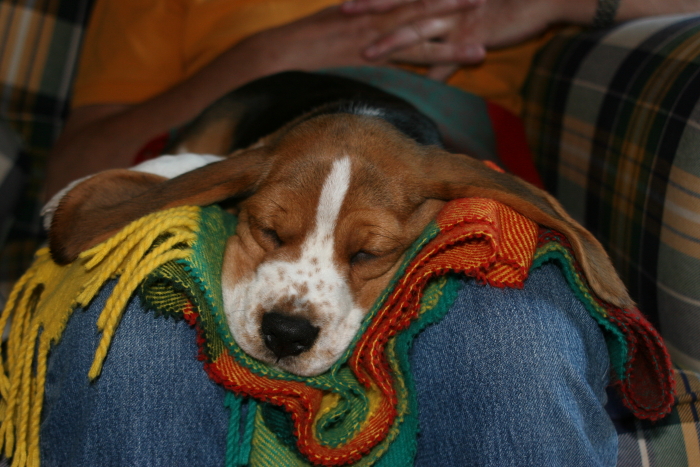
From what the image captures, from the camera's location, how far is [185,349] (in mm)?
1318

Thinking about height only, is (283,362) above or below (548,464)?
below

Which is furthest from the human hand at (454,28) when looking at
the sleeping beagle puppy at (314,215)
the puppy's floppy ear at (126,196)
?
the puppy's floppy ear at (126,196)

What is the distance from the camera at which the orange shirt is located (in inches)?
117

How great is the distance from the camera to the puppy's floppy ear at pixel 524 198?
129 cm

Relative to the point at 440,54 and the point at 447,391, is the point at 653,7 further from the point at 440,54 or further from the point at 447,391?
the point at 447,391

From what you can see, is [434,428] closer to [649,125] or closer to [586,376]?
[586,376]

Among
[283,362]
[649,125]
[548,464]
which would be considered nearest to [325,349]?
[283,362]

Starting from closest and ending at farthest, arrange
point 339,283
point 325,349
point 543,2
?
1. point 325,349
2. point 339,283
3. point 543,2

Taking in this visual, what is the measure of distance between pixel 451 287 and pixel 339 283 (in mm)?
341

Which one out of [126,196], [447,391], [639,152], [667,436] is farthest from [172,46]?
[667,436]

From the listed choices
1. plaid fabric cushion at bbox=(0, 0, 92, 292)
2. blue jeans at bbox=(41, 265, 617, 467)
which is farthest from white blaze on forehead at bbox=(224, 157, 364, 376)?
plaid fabric cushion at bbox=(0, 0, 92, 292)

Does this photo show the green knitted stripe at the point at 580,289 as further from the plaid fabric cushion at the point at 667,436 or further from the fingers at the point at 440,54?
the fingers at the point at 440,54

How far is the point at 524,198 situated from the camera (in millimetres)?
1401

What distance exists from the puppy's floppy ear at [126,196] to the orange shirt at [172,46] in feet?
5.04
